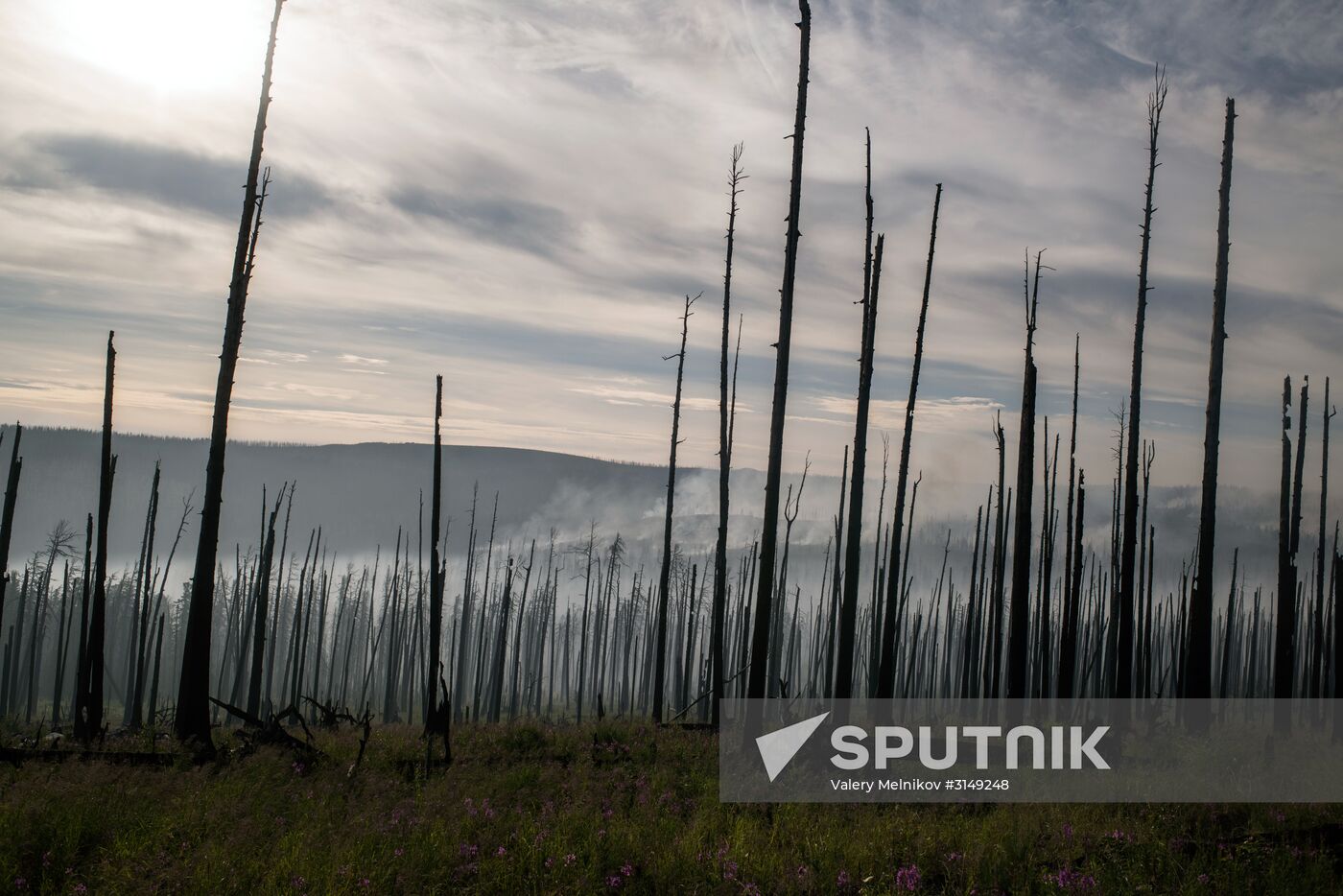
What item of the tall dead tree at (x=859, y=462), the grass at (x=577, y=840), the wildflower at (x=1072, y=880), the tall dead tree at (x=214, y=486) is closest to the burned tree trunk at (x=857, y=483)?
the tall dead tree at (x=859, y=462)

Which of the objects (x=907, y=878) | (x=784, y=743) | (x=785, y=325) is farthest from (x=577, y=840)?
(x=785, y=325)

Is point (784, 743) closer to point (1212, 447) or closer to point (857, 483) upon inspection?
point (857, 483)

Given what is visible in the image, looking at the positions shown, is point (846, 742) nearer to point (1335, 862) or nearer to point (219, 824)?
point (1335, 862)

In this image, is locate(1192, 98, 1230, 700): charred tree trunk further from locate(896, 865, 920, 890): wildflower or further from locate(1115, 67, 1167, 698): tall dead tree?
locate(896, 865, 920, 890): wildflower

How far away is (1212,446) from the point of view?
43.9 ft

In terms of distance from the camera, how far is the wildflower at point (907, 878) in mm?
6219

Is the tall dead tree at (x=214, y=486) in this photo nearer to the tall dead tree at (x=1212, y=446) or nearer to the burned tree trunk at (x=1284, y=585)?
the tall dead tree at (x=1212, y=446)

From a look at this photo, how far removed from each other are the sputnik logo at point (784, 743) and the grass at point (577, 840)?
5.57 ft

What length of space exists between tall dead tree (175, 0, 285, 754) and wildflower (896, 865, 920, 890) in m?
8.79

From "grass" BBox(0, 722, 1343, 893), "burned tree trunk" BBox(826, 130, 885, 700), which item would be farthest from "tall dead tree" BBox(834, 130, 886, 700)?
"grass" BBox(0, 722, 1343, 893)

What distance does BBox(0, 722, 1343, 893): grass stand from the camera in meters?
6.32

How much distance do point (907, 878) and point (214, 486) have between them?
10224 millimetres

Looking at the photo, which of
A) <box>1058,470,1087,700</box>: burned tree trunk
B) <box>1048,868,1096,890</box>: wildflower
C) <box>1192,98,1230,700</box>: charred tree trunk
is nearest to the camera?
<box>1048,868,1096,890</box>: wildflower

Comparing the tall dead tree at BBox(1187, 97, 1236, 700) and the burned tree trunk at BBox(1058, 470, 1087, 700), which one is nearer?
the tall dead tree at BBox(1187, 97, 1236, 700)
